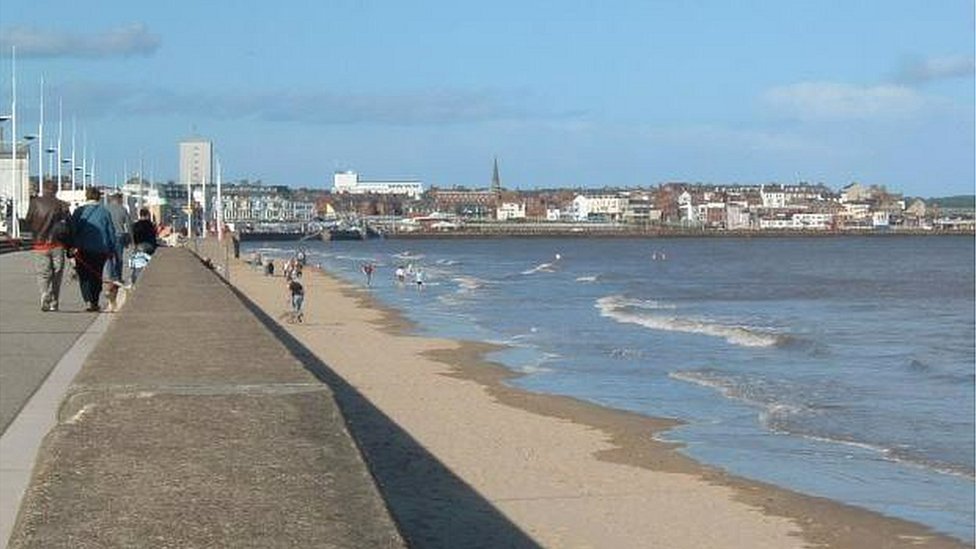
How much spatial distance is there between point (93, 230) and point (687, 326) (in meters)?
17.4

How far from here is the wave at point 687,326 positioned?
88.2ft

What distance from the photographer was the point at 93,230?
1542 cm

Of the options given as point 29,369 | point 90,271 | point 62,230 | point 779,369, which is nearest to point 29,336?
point 62,230

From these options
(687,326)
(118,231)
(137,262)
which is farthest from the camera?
(687,326)

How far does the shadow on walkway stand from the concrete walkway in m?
0.67

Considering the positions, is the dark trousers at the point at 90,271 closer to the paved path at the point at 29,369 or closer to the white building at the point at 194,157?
the paved path at the point at 29,369

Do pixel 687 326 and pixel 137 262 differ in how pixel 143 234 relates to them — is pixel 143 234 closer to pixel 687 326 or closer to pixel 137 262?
pixel 137 262

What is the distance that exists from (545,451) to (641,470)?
1100 mm

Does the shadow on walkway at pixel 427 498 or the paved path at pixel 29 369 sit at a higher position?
the paved path at pixel 29 369

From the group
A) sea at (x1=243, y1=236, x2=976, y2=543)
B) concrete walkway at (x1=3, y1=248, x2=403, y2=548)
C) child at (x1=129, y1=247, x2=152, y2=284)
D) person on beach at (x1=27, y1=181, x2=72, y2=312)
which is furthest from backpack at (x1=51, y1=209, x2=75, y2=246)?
concrete walkway at (x1=3, y1=248, x2=403, y2=548)

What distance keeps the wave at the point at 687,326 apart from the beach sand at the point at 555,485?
959 cm

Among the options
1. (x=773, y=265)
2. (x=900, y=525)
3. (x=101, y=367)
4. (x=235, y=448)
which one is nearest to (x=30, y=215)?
(x=101, y=367)

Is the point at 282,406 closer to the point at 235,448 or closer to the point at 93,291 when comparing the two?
the point at 235,448

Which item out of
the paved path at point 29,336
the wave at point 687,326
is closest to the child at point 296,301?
the wave at point 687,326
